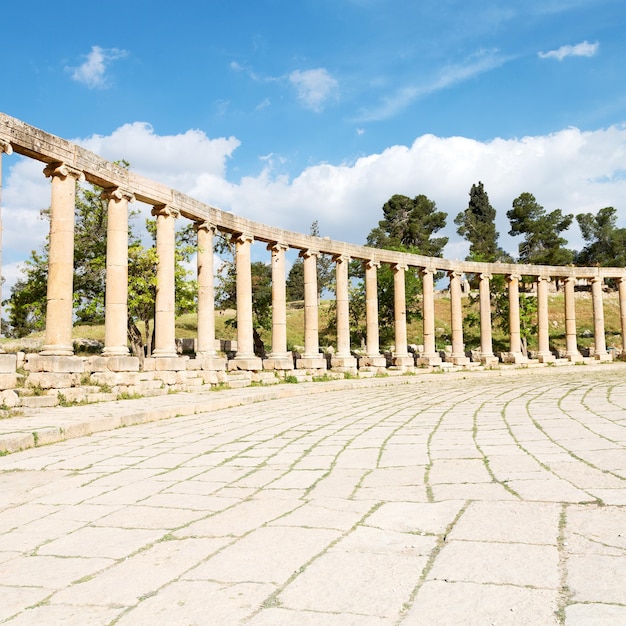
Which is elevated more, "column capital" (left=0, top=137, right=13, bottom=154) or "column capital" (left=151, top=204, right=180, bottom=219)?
"column capital" (left=0, top=137, right=13, bottom=154)

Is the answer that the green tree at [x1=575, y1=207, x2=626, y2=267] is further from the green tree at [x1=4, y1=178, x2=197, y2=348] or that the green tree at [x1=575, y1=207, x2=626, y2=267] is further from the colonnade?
the green tree at [x1=4, y1=178, x2=197, y2=348]

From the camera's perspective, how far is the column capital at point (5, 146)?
517 inches

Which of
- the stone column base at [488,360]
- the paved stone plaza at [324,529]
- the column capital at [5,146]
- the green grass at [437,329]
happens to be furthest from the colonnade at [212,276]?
the paved stone plaza at [324,529]

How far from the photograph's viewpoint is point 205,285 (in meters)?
21.1

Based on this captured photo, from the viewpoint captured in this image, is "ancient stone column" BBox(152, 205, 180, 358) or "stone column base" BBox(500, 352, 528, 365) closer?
"ancient stone column" BBox(152, 205, 180, 358)

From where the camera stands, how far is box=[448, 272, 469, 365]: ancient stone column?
3150 cm

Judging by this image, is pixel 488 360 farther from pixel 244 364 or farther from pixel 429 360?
pixel 244 364

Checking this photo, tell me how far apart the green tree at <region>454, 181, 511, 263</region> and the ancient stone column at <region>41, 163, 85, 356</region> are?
6277 cm

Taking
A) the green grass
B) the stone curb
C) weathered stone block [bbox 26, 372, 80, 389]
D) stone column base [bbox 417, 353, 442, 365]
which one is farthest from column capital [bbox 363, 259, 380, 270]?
weathered stone block [bbox 26, 372, 80, 389]

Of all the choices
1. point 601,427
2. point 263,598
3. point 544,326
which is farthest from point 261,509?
point 544,326

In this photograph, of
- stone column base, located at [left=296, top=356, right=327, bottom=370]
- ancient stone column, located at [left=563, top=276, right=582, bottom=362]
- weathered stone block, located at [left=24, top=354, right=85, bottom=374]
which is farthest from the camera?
ancient stone column, located at [left=563, top=276, right=582, bottom=362]

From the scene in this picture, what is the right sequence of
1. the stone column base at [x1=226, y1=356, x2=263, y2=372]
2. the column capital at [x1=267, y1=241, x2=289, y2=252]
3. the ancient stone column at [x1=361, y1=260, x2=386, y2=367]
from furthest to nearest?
the ancient stone column at [x1=361, y1=260, x2=386, y2=367] → the column capital at [x1=267, y1=241, x2=289, y2=252] → the stone column base at [x1=226, y1=356, x2=263, y2=372]

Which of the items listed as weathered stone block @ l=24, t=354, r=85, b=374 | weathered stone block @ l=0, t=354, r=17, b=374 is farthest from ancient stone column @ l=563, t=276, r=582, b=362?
weathered stone block @ l=0, t=354, r=17, b=374

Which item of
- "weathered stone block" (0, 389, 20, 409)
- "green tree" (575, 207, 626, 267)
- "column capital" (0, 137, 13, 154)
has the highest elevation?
"green tree" (575, 207, 626, 267)
